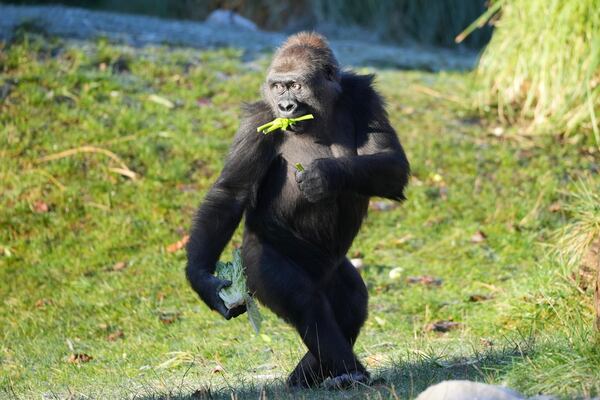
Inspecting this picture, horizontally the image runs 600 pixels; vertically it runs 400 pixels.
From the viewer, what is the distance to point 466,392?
3635 mm

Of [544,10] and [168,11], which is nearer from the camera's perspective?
[544,10]

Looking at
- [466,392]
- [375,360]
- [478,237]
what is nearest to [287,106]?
[375,360]

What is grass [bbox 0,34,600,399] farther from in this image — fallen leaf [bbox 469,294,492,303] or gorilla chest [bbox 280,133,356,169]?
gorilla chest [bbox 280,133,356,169]

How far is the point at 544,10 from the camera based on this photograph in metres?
9.98

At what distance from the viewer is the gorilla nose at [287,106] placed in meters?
5.08

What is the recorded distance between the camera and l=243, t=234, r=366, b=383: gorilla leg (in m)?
5.03

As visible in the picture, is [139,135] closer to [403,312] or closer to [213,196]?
[403,312]

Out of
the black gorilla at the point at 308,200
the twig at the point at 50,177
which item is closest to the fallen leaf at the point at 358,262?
the black gorilla at the point at 308,200

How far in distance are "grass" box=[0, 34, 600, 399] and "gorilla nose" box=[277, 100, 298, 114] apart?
56.1 inches

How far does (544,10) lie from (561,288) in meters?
4.34

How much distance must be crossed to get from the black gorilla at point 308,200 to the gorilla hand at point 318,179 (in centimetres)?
2

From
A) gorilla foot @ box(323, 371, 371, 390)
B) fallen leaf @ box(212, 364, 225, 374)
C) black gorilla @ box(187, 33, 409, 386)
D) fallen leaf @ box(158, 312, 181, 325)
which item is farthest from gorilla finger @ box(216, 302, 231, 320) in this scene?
fallen leaf @ box(158, 312, 181, 325)

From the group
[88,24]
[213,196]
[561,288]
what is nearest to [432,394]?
[213,196]

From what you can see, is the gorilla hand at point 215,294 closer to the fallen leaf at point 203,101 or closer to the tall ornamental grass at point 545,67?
the tall ornamental grass at point 545,67
